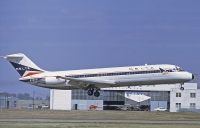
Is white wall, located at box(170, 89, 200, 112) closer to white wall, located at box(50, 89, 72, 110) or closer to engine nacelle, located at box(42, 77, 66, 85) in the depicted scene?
white wall, located at box(50, 89, 72, 110)

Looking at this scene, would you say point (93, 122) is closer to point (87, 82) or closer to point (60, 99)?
point (87, 82)

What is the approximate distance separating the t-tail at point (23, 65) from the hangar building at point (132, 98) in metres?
47.4

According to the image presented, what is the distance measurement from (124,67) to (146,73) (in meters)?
4.34

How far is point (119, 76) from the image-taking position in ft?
292

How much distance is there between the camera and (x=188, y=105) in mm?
149500

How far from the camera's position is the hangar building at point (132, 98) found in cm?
15050

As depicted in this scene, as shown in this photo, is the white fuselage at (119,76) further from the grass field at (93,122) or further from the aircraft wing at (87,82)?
the grass field at (93,122)

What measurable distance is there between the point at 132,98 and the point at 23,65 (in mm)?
58724

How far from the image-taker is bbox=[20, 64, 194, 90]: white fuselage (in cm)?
8650

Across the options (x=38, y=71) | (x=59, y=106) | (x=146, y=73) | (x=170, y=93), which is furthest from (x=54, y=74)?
(x=170, y=93)

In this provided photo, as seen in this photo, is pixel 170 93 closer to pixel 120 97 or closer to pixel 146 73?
pixel 120 97

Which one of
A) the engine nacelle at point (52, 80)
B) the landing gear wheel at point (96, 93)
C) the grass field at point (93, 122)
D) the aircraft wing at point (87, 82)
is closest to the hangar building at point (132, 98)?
the engine nacelle at point (52, 80)

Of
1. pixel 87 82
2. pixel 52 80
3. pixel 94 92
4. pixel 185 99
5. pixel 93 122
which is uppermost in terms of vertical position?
pixel 52 80

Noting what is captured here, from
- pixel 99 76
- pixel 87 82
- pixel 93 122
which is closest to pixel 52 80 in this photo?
pixel 87 82
